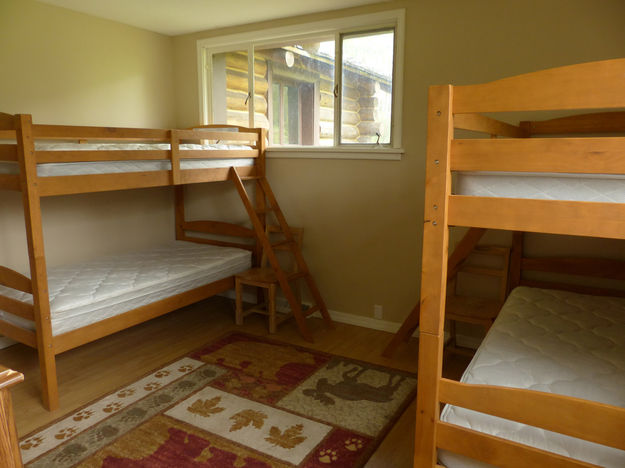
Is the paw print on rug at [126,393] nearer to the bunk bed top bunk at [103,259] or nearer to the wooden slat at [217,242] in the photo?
the bunk bed top bunk at [103,259]

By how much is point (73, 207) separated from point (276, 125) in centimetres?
158

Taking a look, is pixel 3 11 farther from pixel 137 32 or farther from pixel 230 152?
pixel 230 152

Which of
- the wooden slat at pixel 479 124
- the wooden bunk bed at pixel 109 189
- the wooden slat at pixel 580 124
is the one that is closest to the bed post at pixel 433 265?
the wooden slat at pixel 479 124

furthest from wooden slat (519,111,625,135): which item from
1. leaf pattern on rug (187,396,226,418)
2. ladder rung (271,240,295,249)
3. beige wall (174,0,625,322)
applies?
leaf pattern on rug (187,396,226,418)

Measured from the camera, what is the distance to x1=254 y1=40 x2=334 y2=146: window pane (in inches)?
132

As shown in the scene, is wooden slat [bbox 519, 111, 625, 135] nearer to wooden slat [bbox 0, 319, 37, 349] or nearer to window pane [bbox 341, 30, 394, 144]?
window pane [bbox 341, 30, 394, 144]

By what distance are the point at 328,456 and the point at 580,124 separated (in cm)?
208

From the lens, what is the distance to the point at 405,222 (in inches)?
121

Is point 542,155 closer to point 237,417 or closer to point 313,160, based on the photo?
point 237,417

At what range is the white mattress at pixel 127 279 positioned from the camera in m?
2.39

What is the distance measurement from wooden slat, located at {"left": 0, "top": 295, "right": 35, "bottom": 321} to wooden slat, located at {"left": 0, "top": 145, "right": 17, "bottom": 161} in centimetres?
70

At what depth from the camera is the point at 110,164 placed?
252 centimetres

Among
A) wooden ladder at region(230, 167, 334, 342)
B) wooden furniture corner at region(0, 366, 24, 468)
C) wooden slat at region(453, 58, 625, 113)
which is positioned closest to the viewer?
wooden furniture corner at region(0, 366, 24, 468)

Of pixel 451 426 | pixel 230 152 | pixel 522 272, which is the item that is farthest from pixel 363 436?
pixel 230 152
